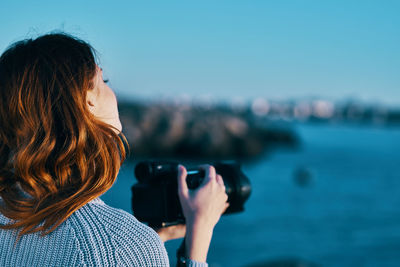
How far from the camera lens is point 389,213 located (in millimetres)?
12914

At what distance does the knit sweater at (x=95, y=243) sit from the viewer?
2.56 feet

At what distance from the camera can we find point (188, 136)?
984 inches

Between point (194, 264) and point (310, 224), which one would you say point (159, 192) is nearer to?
point (194, 264)

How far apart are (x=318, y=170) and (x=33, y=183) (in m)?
24.2

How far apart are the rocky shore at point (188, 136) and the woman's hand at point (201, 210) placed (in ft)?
70.6

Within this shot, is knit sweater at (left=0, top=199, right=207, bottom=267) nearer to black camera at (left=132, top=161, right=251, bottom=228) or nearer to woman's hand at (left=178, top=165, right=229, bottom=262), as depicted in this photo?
woman's hand at (left=178, top=165, right=229, bottom=262)

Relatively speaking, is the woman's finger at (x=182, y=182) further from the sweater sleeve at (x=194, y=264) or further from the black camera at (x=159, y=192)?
the sweater sleeve at (x=194, y=264)

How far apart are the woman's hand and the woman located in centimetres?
18

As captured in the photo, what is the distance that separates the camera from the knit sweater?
30.7 inches

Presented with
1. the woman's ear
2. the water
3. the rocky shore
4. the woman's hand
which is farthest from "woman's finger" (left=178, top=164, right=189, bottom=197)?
the rocky shore

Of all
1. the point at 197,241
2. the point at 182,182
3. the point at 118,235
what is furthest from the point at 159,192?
the point at 118,235

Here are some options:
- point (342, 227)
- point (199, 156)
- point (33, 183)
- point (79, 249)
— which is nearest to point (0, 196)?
point (33, 183)

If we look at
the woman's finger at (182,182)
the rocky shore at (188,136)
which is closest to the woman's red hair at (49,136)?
the woman's finger at (182,182)

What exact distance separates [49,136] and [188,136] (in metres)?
24.2
